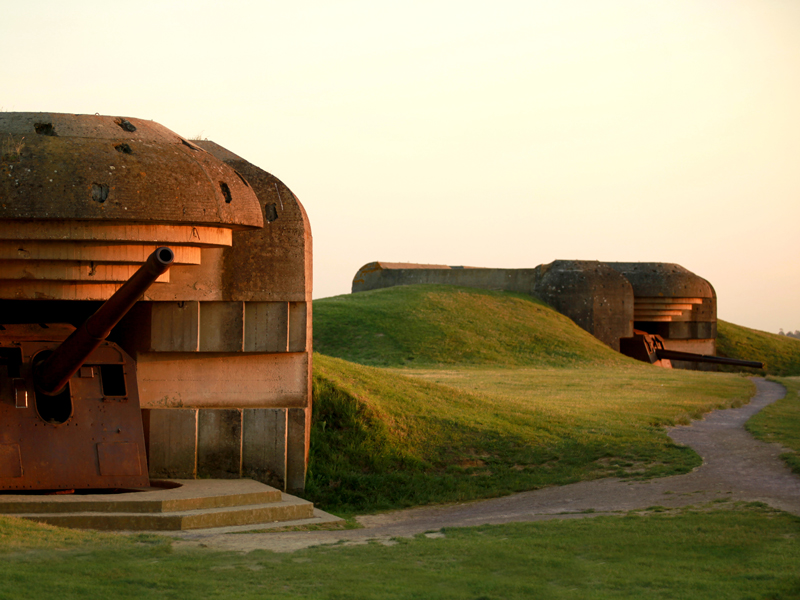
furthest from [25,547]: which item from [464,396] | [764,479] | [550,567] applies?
[464,396]

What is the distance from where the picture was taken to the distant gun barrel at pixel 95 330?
697 centimetres

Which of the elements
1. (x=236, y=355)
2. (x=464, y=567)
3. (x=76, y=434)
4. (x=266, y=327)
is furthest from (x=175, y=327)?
(x=464, y=567)

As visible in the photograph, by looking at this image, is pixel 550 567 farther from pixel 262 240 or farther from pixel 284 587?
pixel 262 240

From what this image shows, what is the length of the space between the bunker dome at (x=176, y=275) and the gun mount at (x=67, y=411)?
0.28 ft

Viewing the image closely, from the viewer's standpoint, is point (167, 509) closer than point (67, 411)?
Yes

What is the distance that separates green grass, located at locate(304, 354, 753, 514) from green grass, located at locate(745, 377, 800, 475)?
1.04 metres

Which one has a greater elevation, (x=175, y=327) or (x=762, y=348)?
(x=175, y=327)

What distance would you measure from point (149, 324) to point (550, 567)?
223 inches

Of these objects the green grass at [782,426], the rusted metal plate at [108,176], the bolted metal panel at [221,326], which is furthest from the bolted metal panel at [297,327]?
the green grass at [782,426]

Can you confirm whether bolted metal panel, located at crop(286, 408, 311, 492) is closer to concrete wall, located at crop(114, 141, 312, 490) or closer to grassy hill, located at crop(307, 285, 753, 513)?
concrete wall, located at crop(114, 141, 312, 490)

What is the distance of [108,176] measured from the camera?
7.98m

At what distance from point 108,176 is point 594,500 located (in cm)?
544

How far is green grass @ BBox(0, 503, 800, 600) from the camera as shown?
4809 mm

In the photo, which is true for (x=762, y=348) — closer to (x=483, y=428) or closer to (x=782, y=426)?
(x=782, y=426)
